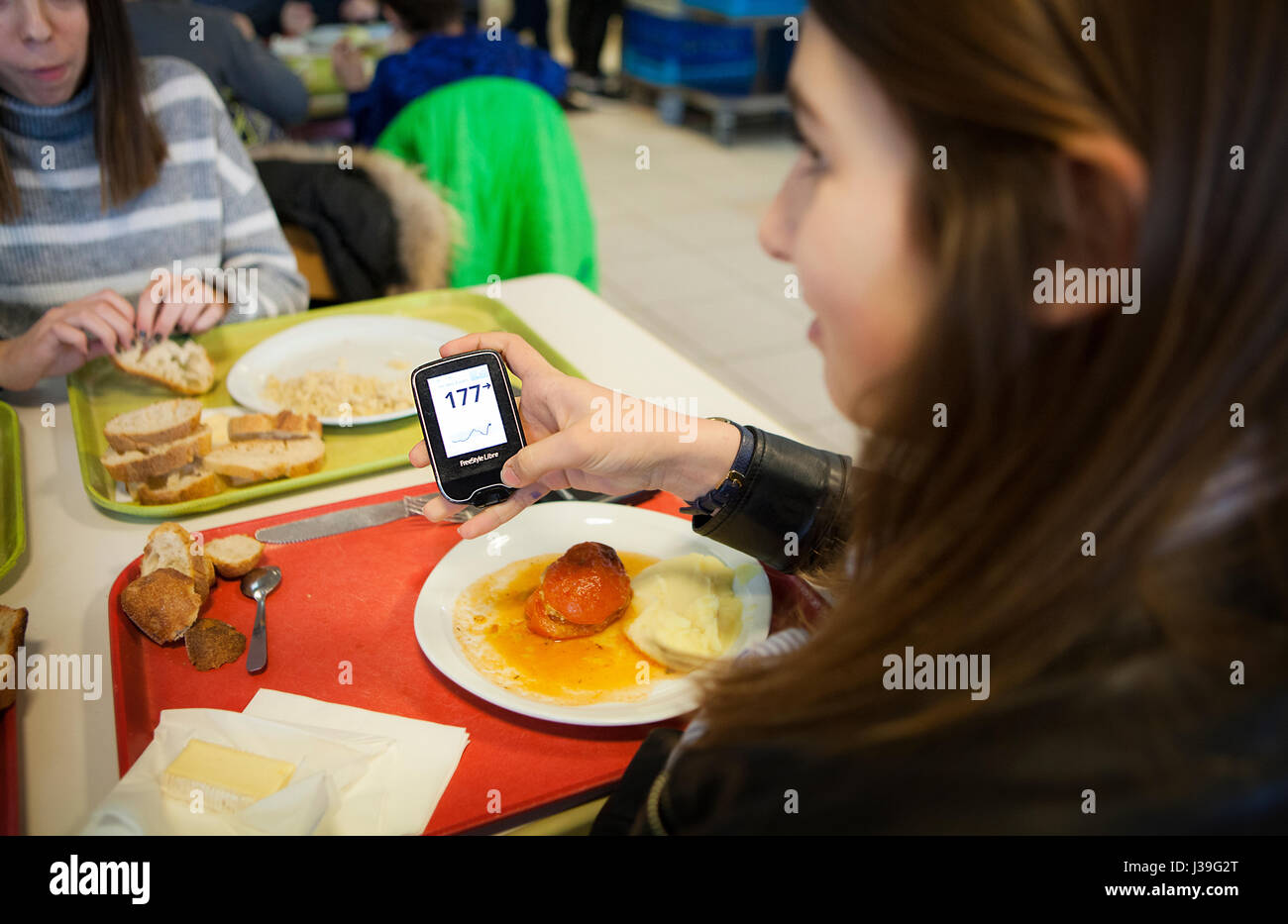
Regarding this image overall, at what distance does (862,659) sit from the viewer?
724mm

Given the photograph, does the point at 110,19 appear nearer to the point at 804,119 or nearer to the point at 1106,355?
the point at 804,119

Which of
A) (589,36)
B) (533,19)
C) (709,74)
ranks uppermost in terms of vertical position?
(533,19)

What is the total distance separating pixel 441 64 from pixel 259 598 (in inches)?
77.6

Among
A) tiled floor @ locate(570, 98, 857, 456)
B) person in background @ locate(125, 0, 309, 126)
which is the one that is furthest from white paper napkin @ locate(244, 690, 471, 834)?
person in background @ locate(125, 0, 309, 126)

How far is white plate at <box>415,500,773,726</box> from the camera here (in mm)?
1026

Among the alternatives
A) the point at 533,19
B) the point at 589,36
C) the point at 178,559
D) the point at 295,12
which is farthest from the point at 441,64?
the point at 533,19

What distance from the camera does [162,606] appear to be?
3.65ft

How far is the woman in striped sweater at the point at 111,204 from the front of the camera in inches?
66.4

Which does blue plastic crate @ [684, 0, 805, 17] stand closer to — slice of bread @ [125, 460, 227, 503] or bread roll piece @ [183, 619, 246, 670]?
slice of bread @ [125, 460, 227, 503]

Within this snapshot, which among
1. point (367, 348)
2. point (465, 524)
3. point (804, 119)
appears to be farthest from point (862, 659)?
point (367, 348)

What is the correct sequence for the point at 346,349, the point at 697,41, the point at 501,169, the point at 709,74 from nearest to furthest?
the point at 346,349
the point at 501,169
the point at 697,41
the point at 709,74

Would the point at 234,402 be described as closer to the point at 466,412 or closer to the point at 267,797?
the point at 466,412

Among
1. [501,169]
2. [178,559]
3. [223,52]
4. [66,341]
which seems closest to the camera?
[178,559]

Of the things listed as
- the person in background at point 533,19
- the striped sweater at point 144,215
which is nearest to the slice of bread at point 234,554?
the striped sweater at point 144,215
